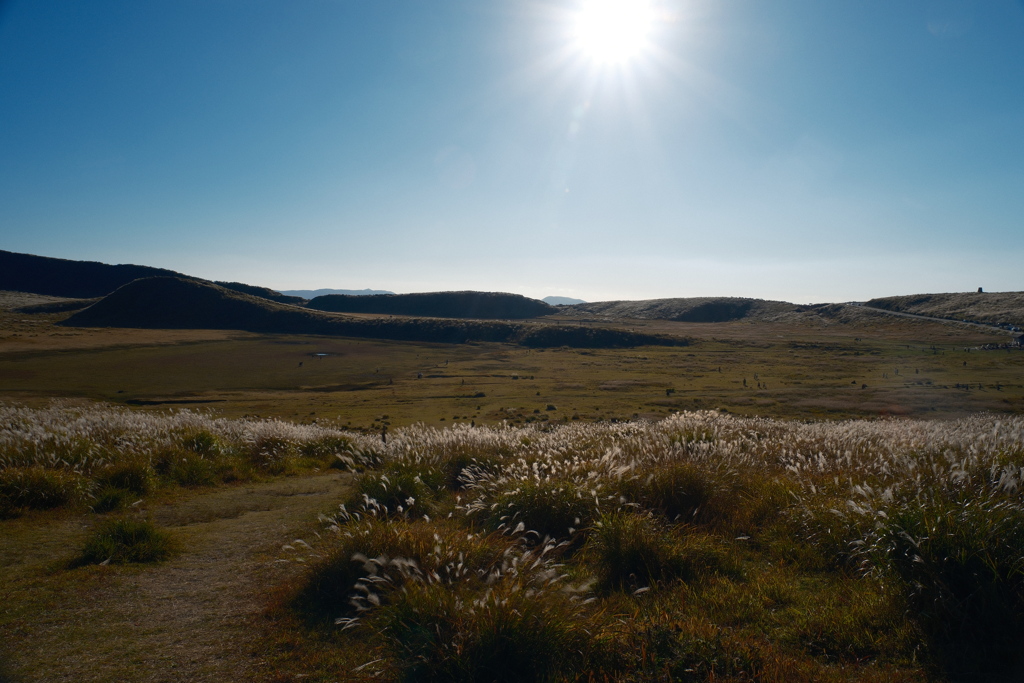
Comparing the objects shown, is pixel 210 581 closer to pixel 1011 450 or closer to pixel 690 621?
pixel 690 621

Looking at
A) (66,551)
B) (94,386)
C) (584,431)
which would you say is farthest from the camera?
(94,386)

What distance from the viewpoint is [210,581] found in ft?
17.2

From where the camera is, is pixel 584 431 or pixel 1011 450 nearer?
pixel 1011 450

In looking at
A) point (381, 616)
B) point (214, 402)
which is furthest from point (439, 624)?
point (214, 402)

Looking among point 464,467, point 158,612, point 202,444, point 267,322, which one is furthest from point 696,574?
point 267,322

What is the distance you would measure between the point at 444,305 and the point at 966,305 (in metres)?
138

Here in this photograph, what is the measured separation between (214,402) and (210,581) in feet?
138

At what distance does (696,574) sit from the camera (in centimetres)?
495

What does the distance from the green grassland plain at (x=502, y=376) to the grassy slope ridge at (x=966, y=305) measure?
1335cm

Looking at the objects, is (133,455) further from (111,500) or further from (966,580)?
(966,580)

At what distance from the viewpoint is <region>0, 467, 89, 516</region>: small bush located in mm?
7445

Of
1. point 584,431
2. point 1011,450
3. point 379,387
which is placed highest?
point 1011,450

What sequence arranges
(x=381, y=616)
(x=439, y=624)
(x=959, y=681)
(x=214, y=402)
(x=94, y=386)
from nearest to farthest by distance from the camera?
(x=959, y=681) → (x=439, y=624) → (x=381, y=616) → (x=214, y=402) → (x=94, y=386)

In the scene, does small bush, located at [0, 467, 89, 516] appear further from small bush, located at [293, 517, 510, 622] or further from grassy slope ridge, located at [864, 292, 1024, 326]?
grassy slope ridge, located at [864, 292, 1024, 326]
